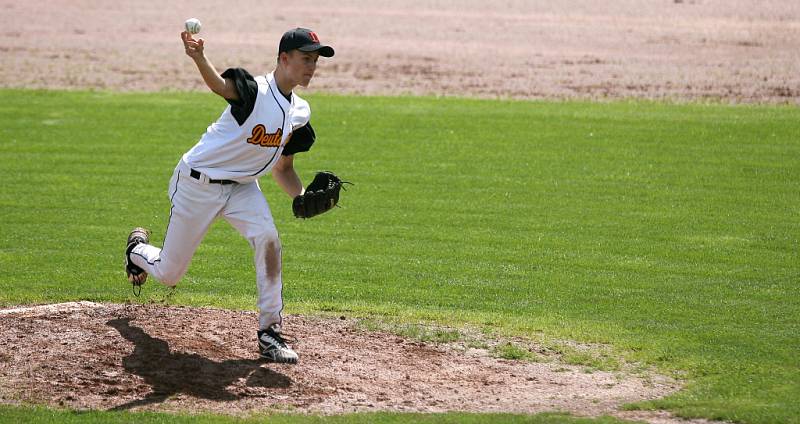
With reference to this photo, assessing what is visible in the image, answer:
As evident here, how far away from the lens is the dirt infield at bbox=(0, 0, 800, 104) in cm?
1805

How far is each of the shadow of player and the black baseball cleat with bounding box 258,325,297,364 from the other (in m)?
0.08

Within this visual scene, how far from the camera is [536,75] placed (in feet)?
61.5

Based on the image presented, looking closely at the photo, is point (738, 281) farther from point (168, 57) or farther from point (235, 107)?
point (168, 57)

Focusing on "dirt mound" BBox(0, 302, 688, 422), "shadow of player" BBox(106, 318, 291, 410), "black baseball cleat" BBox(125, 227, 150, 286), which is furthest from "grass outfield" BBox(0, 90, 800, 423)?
"shadow of player" BBox(106, 318, 291, 410)

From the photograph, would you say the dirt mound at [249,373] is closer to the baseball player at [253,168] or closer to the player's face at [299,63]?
the baseball player at [253,168]

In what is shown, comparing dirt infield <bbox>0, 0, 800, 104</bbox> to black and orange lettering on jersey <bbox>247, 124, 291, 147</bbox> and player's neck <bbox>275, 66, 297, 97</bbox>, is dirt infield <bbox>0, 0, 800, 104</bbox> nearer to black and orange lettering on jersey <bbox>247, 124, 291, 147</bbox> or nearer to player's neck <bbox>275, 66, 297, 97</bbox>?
player's neck <bbox>275, 66, 297, 97</bbox>

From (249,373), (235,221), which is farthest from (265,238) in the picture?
(249,373)

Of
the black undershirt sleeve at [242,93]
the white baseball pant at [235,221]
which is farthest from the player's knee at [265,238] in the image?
the black undershirt sleeve at [242,93]

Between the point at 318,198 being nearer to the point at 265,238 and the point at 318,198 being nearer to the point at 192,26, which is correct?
the point at 265,238

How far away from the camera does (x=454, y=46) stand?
21.1 metres


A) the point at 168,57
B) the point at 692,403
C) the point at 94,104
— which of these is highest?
the point at 168,57

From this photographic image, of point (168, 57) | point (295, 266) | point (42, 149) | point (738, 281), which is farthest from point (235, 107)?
point (168, 57)

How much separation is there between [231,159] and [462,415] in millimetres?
2160

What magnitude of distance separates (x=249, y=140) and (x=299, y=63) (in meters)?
0.59
